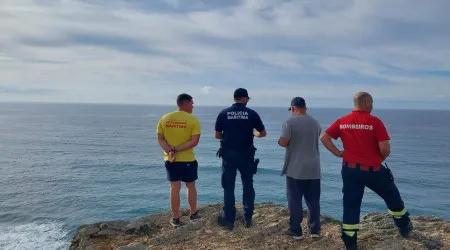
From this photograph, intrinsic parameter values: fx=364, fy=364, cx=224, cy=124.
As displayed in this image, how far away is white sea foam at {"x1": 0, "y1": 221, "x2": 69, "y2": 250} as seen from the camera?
22647mm

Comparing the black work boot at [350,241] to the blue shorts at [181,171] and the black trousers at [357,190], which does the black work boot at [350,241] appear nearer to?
the black trousers at [357,190]

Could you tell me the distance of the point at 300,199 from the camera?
670cm

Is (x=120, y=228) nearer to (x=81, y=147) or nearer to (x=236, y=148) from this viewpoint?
(x=236, y=148)

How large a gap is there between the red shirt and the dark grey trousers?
0.94m

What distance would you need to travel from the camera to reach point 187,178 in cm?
742

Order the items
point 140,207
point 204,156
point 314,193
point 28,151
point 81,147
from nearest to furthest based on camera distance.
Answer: point 314,193, point 140,207, point 204,156, point 28,151, point 81,147

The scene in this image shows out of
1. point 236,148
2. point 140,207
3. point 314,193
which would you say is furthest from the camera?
point 140,207

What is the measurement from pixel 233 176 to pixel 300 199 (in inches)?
54.9

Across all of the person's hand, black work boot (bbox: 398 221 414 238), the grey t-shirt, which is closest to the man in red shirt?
the grey t-shirt

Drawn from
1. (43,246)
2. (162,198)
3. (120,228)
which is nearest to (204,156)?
(162,198)

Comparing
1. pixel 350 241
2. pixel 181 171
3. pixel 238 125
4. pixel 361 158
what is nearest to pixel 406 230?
pixel 350 241

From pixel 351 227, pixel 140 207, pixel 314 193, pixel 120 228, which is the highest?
pixel 314 193

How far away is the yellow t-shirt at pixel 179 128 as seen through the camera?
7316 mm

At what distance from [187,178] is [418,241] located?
438 centimetres
